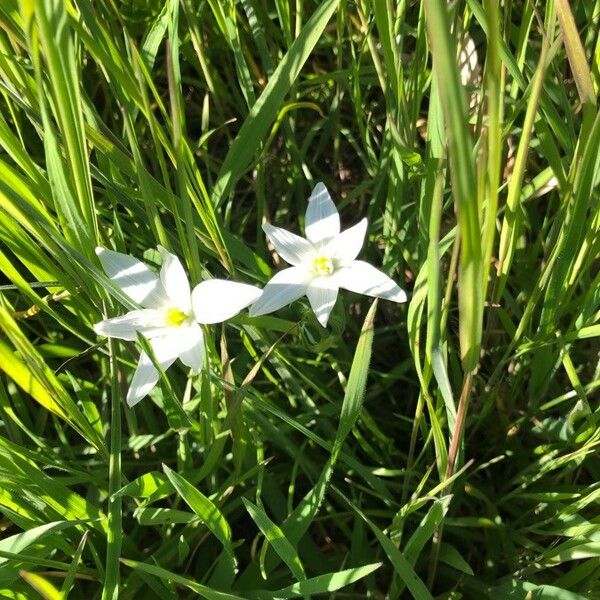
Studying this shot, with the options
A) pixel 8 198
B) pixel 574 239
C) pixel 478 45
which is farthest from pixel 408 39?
pixel 8 198

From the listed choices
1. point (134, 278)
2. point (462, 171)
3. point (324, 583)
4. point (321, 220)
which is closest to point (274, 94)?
point (321, 220)

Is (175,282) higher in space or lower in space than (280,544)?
higher

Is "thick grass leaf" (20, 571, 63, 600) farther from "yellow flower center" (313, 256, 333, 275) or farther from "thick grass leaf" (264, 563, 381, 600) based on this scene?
"yellow flower center" (313, 256, 333, 275)

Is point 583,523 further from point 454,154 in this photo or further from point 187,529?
point 454,154

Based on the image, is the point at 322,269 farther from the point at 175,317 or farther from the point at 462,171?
the point at 462,171

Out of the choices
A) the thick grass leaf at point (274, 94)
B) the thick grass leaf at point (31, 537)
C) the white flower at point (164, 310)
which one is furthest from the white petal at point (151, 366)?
the thick grass leaf at point (274, 94)

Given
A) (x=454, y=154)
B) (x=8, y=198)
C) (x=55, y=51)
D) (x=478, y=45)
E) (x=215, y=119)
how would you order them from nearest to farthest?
(x=454, y=154), (x=55, y=51), (x=8, y=198), (x=478, y=45), (x=215, y=119)
